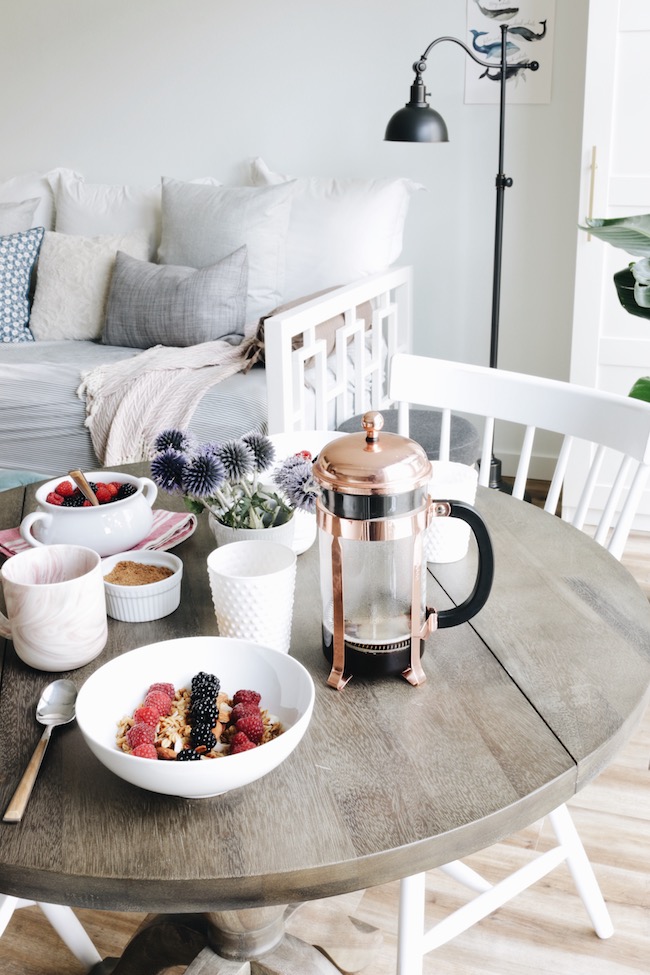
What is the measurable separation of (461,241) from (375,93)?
0.60 metres

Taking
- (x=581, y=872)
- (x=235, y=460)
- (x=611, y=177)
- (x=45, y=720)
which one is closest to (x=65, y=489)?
(x=235, y=460)

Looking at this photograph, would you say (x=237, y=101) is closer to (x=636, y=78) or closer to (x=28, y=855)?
(x=636, y=78)

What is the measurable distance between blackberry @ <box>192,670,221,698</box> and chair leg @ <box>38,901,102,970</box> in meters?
0.65

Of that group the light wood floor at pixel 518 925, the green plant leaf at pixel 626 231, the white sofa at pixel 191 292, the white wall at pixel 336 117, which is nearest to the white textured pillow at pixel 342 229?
the white sofa at pixel 191 292

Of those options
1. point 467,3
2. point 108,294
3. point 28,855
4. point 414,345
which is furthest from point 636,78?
point 28,855

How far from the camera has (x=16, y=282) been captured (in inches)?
127

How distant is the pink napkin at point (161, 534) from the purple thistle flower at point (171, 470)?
5.3 inches

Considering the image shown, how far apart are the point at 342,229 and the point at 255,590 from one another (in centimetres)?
240

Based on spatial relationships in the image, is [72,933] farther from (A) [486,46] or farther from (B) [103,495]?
(A) [486,46]

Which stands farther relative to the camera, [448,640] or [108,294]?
[108,294]

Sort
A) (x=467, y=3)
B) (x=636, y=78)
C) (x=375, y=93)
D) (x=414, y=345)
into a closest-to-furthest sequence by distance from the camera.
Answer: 1. (x=636, y=78)
2. (x=467, y=3)
3. (x=375, y=93)
4. (x=414, y=345)

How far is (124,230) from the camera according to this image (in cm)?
337

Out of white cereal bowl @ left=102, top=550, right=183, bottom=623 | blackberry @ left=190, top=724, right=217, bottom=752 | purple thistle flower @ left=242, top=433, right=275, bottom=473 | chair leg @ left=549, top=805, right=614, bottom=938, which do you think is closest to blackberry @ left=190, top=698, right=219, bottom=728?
blackberry @ left=190, top=724, right=217, bottom=752

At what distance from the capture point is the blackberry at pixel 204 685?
77 centimetres
